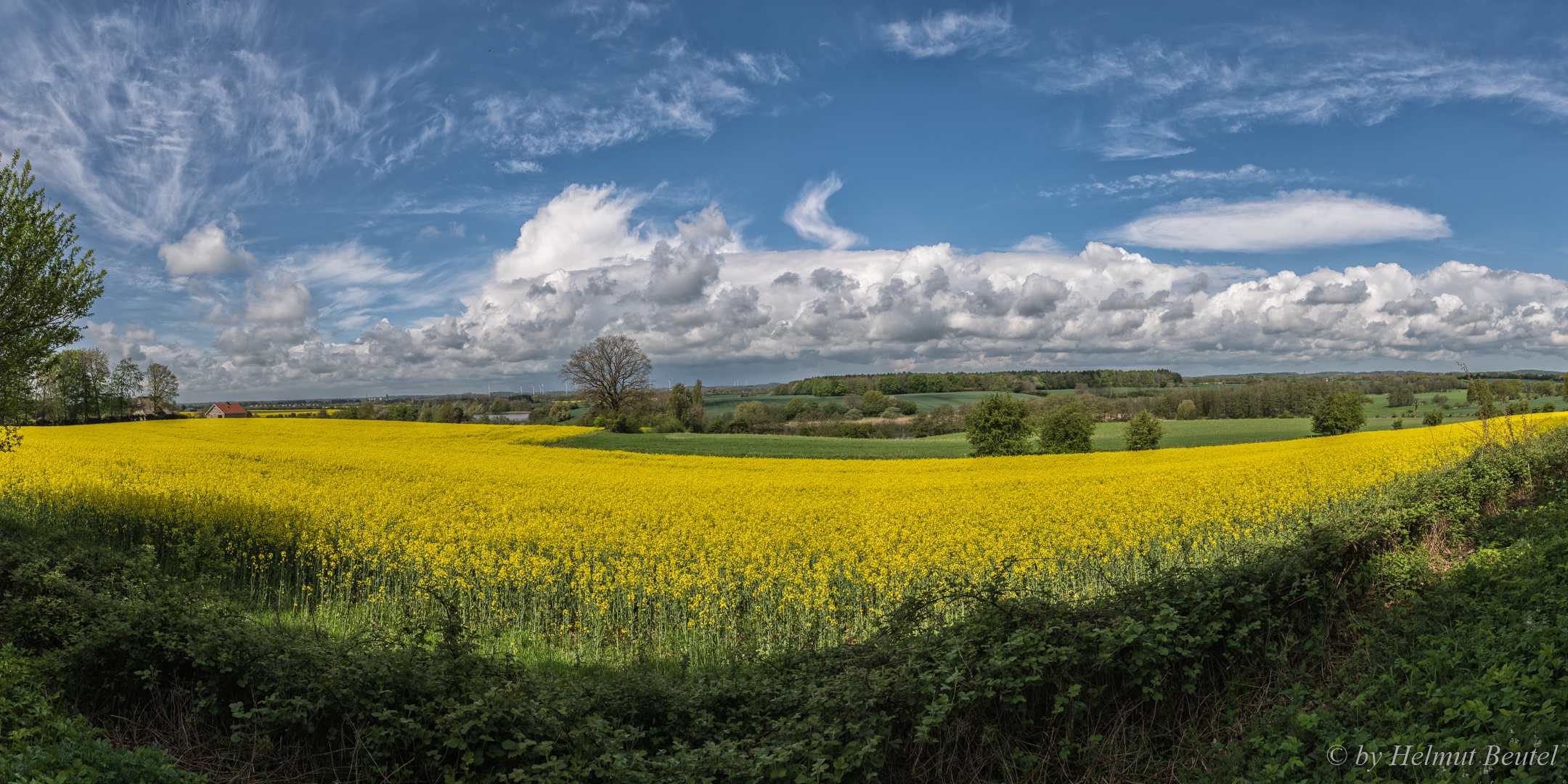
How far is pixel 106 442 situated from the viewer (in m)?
37.5

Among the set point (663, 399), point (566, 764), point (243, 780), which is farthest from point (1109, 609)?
point (663, 399)

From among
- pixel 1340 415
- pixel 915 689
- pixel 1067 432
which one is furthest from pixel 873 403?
pixel 915 689

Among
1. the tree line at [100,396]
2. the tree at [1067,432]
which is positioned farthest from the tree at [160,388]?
the tree at [1067,432]

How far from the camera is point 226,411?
3004 inches

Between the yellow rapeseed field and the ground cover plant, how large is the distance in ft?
7.02

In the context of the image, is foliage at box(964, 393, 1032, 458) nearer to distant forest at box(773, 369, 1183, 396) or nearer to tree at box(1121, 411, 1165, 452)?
tree at box(1121, 411, 1165, 452)

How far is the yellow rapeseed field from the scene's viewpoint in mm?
9516

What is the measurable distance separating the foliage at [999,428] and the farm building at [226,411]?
7620 centimetres

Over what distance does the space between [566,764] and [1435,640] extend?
22.5 ft

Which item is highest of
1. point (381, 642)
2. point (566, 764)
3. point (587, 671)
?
point (381, 642)

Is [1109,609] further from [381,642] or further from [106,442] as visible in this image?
[106,442]

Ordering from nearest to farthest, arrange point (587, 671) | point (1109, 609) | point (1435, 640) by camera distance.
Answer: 1. point (1435, 640)
2. point (1109, 609)
3. point (587, 671)

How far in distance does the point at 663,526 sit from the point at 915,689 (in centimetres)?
943

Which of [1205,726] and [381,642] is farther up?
[381,642]
